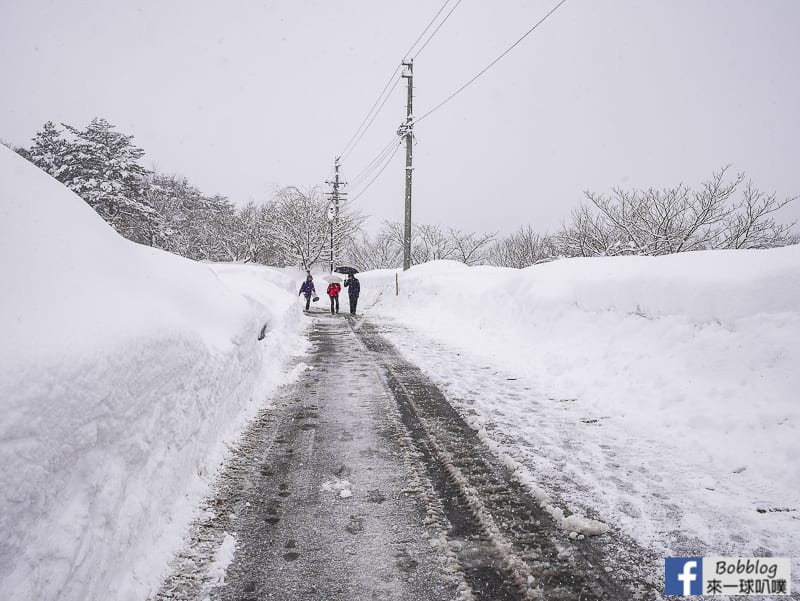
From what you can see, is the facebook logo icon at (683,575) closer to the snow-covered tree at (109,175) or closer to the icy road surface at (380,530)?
the icy road surface at (380,530)

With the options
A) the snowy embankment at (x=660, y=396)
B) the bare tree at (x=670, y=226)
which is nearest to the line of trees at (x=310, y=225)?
the bare tree at (x=670, y=226)

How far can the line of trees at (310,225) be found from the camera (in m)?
17.6

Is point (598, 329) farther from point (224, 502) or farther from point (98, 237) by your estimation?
point (98, 237)

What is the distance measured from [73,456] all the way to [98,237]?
1.98m

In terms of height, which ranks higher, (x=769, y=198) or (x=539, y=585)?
(x=769, y=198)

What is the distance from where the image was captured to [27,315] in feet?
7.30

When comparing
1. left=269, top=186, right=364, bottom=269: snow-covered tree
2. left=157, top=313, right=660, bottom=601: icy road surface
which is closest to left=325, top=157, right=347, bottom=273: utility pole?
left=269, top=186, right=364, bottom=269: snow-covered tree

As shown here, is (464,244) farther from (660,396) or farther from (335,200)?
(660,396)

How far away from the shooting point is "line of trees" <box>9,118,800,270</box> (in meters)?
17.6

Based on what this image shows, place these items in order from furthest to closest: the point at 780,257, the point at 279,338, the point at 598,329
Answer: the point at 279,338 < the point at 598,329 < the point at 780,257

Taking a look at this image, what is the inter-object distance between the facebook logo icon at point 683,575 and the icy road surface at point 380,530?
132mm

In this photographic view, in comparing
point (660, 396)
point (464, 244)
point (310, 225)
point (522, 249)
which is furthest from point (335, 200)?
point (660, 396)

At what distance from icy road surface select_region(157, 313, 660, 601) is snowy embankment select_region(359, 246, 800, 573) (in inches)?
15.8

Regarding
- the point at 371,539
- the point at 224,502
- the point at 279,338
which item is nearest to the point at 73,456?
the point at 224,502
